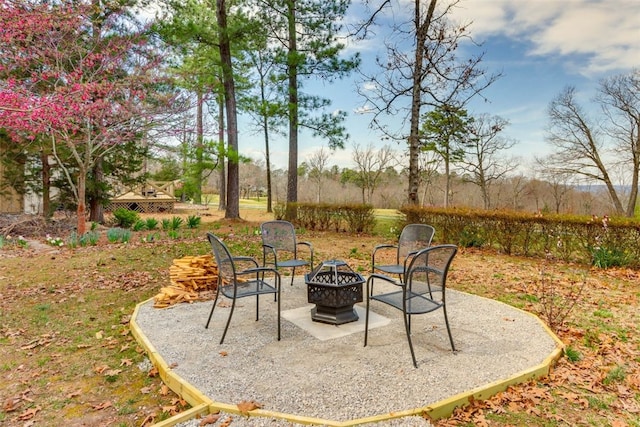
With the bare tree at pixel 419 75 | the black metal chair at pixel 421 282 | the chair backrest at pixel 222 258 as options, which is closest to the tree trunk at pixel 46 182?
the bare tree at pixel 419 75

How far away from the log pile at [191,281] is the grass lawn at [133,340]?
0.42 meters

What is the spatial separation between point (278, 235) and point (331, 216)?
5176mm

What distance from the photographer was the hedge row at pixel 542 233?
19.2 ft

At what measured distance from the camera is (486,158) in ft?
64.7

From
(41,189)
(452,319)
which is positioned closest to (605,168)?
(452,319)

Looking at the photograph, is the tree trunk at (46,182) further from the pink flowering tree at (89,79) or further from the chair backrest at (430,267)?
the chair backrest at (430,267)

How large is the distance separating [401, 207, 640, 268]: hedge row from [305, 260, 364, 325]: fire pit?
3.63 metres

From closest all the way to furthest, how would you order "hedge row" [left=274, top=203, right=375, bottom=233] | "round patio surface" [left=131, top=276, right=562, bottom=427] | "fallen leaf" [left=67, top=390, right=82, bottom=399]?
1. "round patio surface" [left=131, top=276, right=562, bottom=427]
2. "fallen leaf" [left=67, top=390, right=82, bottom=399]
3. "hedge row" [left=274, top=203, right=375, bottom=233]

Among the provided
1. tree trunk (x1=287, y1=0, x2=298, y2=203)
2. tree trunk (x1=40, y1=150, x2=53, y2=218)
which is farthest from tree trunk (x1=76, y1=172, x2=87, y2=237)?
tree trunk (x1=287, y1=0, x2=298, y2=203)

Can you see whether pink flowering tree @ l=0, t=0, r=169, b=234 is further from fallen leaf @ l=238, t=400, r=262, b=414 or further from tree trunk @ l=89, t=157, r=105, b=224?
fallen leaf @ l=238, t=400, r=262, b=414

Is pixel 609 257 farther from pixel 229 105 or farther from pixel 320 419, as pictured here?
pixel 229 105

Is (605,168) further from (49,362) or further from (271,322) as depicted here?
(49,362)

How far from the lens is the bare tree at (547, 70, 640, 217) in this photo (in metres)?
16.0

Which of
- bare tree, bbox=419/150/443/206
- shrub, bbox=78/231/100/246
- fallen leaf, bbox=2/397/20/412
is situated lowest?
fallen leaf, bbox=2/397/20/412
